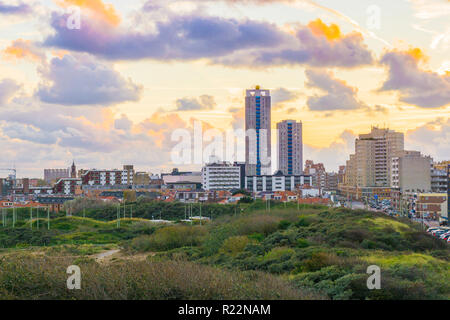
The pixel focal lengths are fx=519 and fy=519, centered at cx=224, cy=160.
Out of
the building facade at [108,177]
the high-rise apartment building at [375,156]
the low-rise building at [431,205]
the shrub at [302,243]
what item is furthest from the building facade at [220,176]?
the shrub at [302,243]

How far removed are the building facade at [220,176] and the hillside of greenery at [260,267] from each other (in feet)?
224

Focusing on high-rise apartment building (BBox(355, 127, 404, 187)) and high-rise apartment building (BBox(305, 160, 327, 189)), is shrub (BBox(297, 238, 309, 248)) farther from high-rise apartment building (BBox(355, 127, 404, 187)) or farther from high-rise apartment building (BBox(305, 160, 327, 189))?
high-rise apartment building (BBox(305, 160, 327, 189))

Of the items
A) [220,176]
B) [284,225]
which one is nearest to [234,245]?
[284,225]

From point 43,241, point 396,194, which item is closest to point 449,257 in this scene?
point 43,241

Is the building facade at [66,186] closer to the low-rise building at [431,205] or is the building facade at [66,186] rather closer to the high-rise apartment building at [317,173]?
the high-rise apartment building at [317,173]

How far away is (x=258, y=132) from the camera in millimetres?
123312

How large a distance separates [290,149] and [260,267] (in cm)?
11232

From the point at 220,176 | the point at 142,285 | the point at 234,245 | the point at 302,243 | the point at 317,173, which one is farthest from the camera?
the point at 317,173

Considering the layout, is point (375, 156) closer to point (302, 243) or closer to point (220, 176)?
point (220, 176)

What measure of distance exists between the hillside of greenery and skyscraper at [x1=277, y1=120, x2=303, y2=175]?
96.2m

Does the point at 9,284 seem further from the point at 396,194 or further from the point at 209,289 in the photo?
the point at 396,194

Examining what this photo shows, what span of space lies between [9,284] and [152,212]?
50.7m

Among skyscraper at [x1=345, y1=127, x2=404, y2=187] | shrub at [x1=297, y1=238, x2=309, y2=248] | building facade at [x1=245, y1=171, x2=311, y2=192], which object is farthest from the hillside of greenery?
skyscraper at [x1=345, y1=127, x2=404, y2=187]

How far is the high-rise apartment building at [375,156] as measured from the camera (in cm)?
10912
